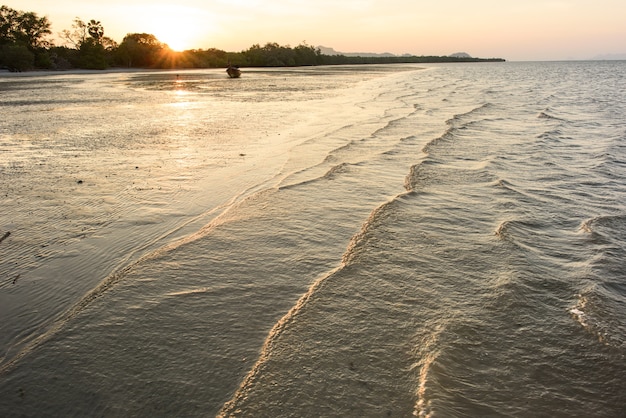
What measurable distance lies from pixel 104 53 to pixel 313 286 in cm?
10479

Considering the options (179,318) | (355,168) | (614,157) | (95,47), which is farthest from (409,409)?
(95,47)

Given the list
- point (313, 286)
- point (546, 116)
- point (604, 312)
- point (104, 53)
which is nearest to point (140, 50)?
point (104, 53)

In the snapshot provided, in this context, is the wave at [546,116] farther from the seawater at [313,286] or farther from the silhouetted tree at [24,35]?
the silhouetted tree at [24,35]

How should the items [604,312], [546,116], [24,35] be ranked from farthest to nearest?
1. [24,35]
2. [546,116]
3. [604,312]

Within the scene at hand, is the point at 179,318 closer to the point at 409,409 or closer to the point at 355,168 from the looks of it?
the point at 409,409

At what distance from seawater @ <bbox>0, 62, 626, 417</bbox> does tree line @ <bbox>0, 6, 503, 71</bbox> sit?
241 feet

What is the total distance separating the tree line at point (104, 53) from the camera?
2805 inches

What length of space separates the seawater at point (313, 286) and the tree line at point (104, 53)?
73.5 m

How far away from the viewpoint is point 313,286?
4086 millimetres

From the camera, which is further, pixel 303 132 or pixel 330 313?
pixel 303 132

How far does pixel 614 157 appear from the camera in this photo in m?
9.58

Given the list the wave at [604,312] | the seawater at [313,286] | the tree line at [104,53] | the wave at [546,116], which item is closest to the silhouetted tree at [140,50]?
the tree line at [104,53]

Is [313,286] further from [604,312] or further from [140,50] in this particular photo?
[140,50]

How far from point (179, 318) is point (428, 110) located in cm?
1775
